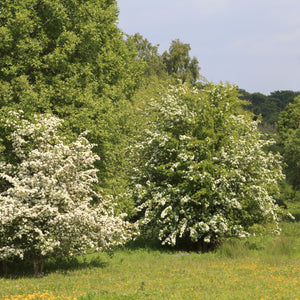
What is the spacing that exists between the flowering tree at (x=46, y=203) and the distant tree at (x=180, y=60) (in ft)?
160

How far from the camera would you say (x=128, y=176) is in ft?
89.8

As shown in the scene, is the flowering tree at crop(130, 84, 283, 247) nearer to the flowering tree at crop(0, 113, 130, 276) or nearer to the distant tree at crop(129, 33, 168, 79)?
the flowering tree at crop(0, 113, 130, 276)

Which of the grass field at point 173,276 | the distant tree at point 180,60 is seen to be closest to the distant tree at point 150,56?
the distant tree at point 180,60

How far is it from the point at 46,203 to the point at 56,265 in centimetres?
490

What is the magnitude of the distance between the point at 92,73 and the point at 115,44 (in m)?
7.02

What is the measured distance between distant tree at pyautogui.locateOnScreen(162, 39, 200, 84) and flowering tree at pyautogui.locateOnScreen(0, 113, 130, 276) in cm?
4867

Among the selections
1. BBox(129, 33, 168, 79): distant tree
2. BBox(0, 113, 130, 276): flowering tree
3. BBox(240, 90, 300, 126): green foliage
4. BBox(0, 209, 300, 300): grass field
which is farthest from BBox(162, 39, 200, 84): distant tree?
BBox(240, 90, 300, 126): green foliage

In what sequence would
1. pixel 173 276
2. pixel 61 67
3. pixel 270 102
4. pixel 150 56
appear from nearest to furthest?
pixel 173 276
pixel 61 67
pixel 150 56
pixel 270 102

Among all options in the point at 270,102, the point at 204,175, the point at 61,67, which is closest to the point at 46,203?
the point at 61,67

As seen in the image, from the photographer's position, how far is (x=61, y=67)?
21266mm

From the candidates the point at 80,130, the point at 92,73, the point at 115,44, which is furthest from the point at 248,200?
the point at 115,44

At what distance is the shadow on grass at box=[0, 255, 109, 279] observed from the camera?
18.1m

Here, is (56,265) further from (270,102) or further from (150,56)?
(270,102)

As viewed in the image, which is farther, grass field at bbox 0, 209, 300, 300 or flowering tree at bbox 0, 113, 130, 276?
flowering tree at bbox 0, 113, 130, 276
